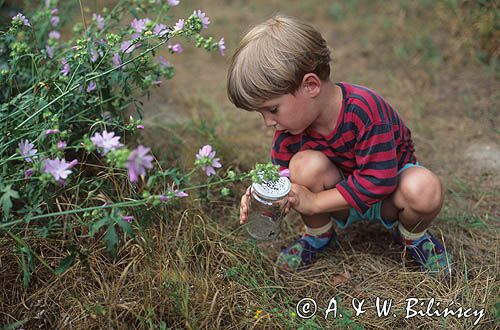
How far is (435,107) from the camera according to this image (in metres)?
3.24

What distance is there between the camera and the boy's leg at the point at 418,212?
1962 millimetres

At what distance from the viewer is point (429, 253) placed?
82.4 inches

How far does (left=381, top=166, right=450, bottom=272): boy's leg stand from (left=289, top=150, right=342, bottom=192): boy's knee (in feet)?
0.75

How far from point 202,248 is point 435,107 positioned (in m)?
1.84

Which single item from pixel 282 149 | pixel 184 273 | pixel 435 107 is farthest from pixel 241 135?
pixel 184 273

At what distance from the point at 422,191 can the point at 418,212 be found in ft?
0.29

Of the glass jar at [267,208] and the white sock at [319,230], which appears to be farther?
the white sock at [319,230]

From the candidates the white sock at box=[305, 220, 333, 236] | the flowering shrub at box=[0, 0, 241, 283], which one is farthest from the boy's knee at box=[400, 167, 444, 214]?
the flowering shrub at box=[0, 0, 241, 283]

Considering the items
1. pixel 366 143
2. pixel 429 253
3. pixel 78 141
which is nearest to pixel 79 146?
pixel 78 141

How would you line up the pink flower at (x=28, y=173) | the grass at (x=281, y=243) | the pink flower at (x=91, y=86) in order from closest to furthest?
the pink flower at (x=28, y=173)
the grass at (x=281, y=243)
the pink flower at (x=91, y=86)

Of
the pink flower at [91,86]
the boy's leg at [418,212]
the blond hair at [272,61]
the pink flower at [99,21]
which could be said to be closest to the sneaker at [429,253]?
the boy's leg at [418,212]

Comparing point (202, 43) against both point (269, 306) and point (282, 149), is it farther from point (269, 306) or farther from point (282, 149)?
point (269, 306)

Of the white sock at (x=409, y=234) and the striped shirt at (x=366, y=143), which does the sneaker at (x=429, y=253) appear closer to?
the white sock at (x=409, y=234)

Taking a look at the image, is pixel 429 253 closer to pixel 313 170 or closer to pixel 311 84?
pixel 313 170
